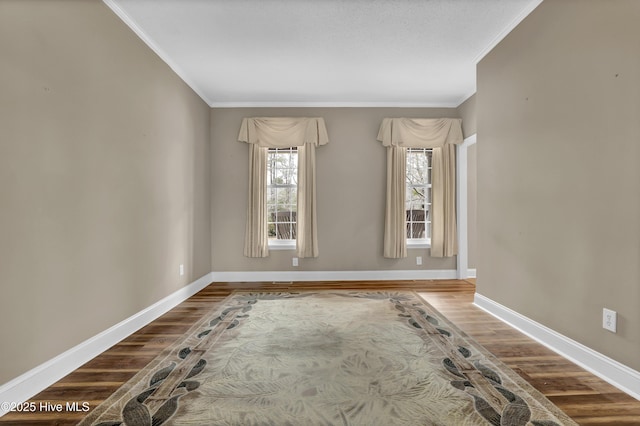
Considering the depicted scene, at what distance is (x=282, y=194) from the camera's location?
5.19 meters

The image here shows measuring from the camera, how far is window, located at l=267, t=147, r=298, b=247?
5160 mm

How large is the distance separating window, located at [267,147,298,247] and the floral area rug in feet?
7.25

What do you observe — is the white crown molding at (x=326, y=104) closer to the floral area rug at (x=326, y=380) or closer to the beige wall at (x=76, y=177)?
the beige wall at (x=76, y=177)

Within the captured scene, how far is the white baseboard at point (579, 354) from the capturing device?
1.87 m

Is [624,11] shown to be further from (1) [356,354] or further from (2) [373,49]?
(1) [356,354]

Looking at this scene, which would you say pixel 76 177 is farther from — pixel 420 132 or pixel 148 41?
pixel 420 132

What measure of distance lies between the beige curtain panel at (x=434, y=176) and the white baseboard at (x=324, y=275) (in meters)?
0.33

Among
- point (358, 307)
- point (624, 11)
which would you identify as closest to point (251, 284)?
point (358, 307)

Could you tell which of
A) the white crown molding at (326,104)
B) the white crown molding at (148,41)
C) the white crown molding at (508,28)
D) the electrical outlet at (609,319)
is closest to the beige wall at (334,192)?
the white crown molding at (326,104)

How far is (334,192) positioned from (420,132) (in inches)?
65.4

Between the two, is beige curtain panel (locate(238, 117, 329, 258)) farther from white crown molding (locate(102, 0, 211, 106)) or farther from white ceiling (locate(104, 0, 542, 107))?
white crown molding (locate(102, 0, 211, 106))

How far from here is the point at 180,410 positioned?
1.69 meters

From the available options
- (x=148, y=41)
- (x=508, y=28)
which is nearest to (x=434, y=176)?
(x=508, y=28)

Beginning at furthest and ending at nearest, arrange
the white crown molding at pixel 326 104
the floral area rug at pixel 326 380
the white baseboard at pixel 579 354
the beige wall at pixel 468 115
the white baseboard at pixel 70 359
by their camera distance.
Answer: the white crown molding at pixel 326 104 < the beige wall at pixel 468 115 < the white baseboard at pixel 579 354 < the white baseboard at pixel 70 359 < the floral area rug at pixel 326 380
